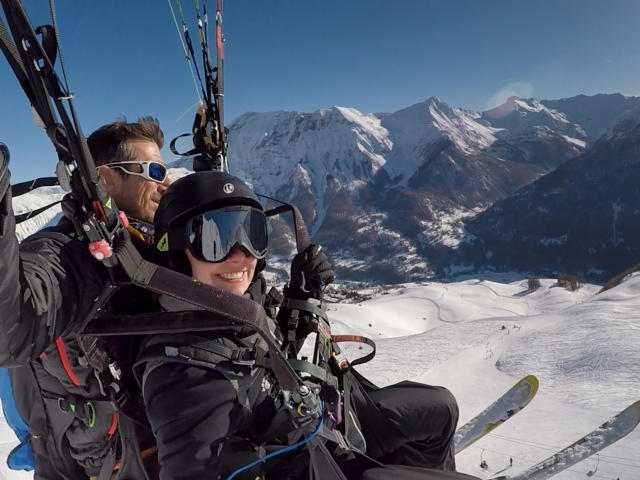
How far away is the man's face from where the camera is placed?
3.48m

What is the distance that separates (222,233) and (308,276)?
49.2 inches

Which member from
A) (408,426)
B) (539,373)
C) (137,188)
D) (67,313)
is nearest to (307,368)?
(408,426)

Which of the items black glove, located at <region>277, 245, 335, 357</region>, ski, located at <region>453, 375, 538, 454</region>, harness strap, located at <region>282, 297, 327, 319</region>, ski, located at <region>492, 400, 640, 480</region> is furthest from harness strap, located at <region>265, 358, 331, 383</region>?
ski, located at <region>453, 375, 538, 454</region>

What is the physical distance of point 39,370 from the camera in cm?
282

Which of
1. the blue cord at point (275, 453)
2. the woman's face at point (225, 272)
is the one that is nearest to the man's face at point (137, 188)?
the woman's face at point (225, 272)

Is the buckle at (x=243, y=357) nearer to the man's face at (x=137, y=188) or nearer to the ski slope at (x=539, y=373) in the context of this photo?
the man's face at (x=137, y=188)

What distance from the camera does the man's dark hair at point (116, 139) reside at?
353 centimetres

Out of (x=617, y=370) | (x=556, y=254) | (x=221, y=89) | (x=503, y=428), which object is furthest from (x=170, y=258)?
(x=556, y=254)

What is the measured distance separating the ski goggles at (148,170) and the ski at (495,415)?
471 cm

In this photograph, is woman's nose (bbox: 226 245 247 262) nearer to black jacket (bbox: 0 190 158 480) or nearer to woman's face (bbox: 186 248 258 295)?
woman's face (bbox: 186 248 258 295)

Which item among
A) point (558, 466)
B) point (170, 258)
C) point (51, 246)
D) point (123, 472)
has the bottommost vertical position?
point (558, 466)

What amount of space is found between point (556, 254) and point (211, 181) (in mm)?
226087

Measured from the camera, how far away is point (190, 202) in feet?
8.61

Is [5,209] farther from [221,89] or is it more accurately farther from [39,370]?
[221,89]
